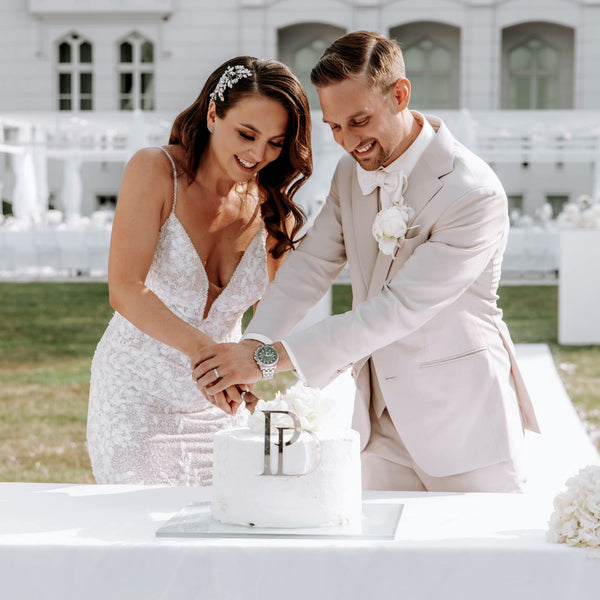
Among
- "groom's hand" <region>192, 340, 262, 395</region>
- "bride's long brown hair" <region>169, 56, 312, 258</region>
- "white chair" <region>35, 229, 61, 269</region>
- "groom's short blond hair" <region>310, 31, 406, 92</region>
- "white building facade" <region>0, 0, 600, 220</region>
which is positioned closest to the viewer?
"groom's short blond hair" <region>310, 31, 406, 92</region>

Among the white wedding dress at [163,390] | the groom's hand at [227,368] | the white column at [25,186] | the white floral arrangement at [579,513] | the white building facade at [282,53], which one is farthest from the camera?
the white building facade at [282,53]

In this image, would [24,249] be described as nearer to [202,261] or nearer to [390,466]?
[202,261]

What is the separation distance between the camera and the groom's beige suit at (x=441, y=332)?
2.71 meters

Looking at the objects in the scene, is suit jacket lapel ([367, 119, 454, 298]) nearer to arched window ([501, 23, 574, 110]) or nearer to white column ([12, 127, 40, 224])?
white column ([12, 127, 40, 224])

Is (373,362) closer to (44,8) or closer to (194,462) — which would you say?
(194,462)

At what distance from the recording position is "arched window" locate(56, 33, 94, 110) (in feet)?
74.7

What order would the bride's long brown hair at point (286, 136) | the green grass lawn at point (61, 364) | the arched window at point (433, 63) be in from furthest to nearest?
1. the arched window at point (433, 63)
2. the green grass lawn at point (61, 364)
3. the bride's long brown hair at point (286, 136)

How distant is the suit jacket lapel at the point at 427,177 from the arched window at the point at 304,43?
20356 mm

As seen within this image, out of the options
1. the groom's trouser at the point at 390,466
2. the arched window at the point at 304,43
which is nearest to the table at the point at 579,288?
the groom's trouser at the point at 390,466

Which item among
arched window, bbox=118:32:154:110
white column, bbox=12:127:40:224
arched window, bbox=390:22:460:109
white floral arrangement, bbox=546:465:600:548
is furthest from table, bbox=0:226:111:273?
white floral arrangement, bbox=546:465:600:548

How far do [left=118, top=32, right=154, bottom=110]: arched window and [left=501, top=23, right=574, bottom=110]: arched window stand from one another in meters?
7.21

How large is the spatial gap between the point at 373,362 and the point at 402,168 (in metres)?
0.50

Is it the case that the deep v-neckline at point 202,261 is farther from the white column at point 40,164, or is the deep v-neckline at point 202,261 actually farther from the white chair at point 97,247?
the white column at point 40,164

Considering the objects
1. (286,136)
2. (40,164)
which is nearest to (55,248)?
(40,164)
